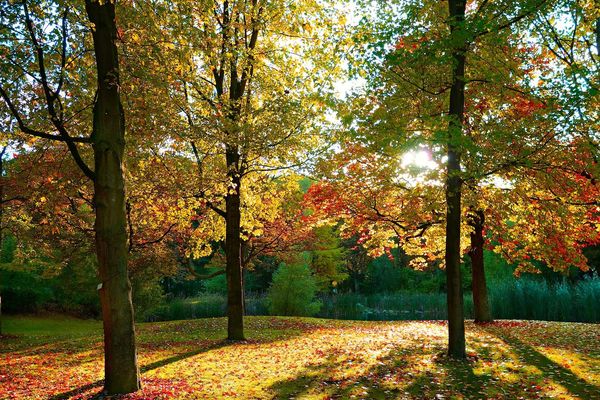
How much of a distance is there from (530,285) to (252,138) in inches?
513

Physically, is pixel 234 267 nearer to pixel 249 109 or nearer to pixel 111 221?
pixel 249 109

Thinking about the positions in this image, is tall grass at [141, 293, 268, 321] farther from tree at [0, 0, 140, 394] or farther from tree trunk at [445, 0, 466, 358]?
tree at [0, 0, 140, 394]

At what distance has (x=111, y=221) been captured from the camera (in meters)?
6.27

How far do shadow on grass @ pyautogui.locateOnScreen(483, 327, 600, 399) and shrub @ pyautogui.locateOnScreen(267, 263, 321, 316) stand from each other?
14690 millimetres

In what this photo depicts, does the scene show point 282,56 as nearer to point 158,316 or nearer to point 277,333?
point 277,333

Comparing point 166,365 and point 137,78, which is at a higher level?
point 137,78

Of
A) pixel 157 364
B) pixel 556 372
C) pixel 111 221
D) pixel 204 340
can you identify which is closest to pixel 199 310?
pixel 204 340

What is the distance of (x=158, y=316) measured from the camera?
28.3 meters

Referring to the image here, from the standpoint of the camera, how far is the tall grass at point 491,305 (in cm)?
1655

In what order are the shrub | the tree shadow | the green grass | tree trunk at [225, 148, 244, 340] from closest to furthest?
1. the tree shadow
2. tree trunk at [225, 148, 244, 340]
3. the green grass
4. the shrub

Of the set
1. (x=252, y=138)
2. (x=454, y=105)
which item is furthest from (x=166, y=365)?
(x=454, y=105)

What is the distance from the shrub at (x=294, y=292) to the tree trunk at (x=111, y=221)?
18431 millimetres

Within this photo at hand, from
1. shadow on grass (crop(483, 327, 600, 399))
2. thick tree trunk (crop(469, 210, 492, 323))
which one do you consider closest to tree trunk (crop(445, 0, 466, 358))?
shadow on grass (crop(483, 327, 600, 399))

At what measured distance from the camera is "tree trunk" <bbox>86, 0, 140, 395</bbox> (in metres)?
6.21
